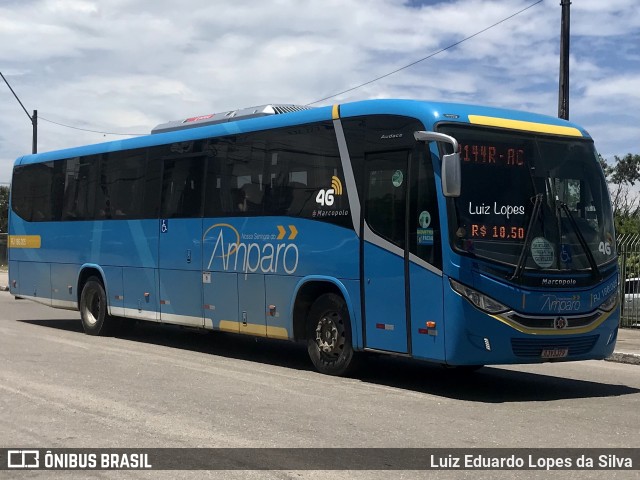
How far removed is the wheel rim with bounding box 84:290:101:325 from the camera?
16797 mm

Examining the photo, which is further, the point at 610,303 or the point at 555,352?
the point at 610,303

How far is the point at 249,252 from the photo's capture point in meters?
13.0

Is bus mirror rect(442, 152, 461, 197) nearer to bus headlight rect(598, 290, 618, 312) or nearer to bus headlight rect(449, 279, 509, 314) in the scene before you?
bus headlight rect(449, 279, 509, 314)

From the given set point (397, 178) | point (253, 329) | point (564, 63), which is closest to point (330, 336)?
point (253, 329)

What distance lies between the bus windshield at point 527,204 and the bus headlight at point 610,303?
422 millimetres

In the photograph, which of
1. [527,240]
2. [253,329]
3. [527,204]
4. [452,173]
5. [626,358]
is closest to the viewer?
[452,173]

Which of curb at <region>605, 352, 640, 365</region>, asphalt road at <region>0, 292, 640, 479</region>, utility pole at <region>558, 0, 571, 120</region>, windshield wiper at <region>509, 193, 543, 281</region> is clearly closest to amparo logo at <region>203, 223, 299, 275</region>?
asphalt road at <region>0, 292, 640, 479</region>

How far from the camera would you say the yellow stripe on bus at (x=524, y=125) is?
1049 centimetres

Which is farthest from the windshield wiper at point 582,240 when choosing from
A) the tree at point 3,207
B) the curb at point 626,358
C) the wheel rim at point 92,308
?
the tree at point 3,207

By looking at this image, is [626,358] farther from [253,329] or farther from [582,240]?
[253,329]

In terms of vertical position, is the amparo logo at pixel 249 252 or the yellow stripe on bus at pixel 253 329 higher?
the amparo logo at pixel 249 252

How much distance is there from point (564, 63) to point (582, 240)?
378 inches

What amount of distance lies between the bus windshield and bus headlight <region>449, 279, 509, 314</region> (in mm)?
363

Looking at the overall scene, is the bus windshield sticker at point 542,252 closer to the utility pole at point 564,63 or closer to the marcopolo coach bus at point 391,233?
the marcopolo coach bus at point 391,233
